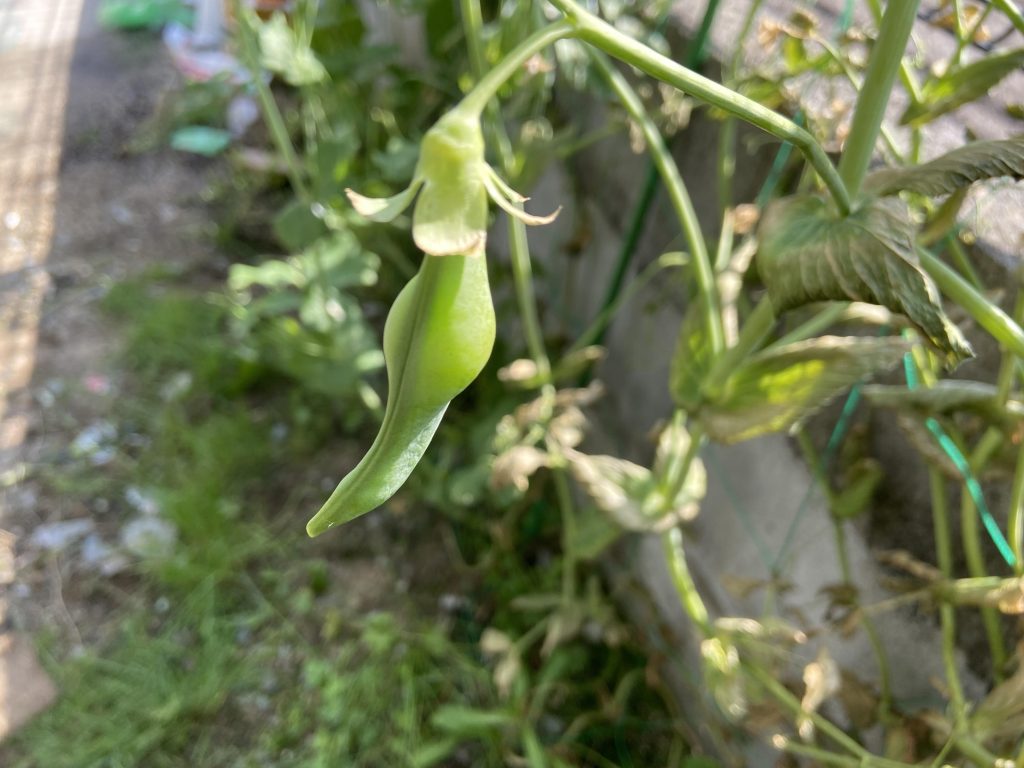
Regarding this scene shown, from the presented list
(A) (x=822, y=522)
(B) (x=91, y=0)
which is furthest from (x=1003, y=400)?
(B) (x=91, y=0)

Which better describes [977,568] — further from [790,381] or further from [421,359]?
[421,359]

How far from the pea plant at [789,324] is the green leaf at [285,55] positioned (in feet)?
0.03

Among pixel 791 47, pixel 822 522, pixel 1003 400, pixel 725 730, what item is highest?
pixel 791 47

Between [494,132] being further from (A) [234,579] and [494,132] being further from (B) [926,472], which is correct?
(A) [234,579]

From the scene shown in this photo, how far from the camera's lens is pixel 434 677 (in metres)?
1.05

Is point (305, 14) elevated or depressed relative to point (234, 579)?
elevated

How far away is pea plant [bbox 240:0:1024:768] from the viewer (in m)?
0.28

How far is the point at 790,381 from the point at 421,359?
0.35 m

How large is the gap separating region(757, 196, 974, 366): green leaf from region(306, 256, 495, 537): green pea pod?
182 millimetres

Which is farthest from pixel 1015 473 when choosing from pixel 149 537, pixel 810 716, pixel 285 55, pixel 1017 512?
pixel 149 537

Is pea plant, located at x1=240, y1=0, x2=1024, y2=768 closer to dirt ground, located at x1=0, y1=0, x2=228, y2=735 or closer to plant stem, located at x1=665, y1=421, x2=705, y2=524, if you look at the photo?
plant stem, located at x1=665, y1=421, x2=705, y2=524

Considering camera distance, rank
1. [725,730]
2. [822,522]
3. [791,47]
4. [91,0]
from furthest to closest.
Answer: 1. [91,0]
2. [725,730]
3. [822,522]
4. [791,47]

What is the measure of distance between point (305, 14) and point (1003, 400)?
3.08 ft

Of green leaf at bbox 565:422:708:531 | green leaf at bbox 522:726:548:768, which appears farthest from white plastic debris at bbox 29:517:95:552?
green leaf at bbox 565:422:708:531
